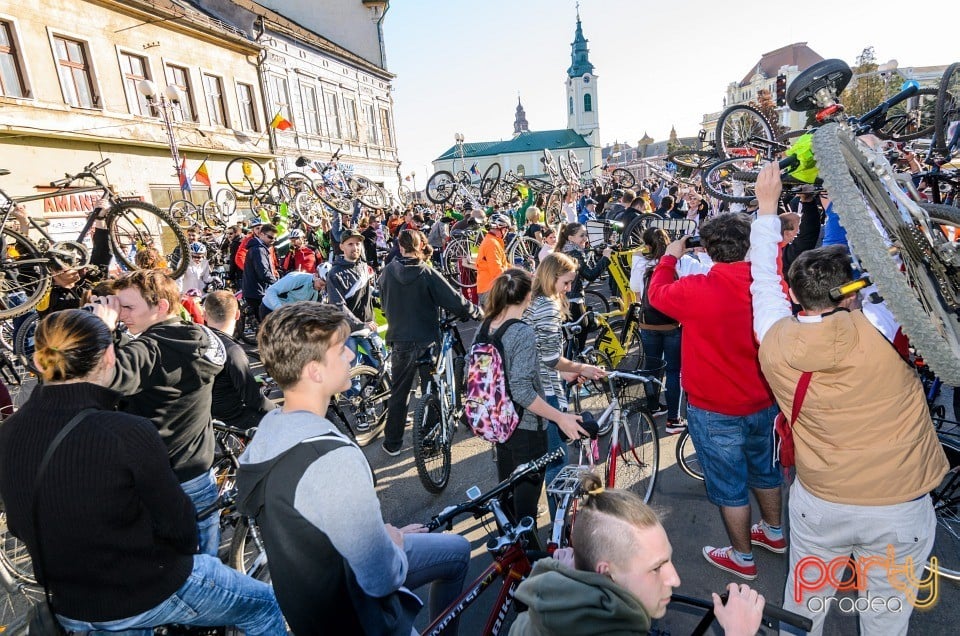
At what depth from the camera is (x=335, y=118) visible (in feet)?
97.5

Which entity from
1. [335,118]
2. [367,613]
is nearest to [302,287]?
[367,613]

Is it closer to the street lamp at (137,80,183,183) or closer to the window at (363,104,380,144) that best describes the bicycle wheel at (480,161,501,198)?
the street lamp at (137,80,183,183)

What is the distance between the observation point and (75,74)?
15688 mm

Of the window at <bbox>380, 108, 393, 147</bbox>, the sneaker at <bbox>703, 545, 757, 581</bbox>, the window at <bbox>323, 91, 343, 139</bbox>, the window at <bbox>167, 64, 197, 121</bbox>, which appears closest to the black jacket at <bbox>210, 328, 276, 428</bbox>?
the sneaker at <bbox>703, 545, 757, 581</bbox>

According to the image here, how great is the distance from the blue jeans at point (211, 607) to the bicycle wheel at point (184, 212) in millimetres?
15994

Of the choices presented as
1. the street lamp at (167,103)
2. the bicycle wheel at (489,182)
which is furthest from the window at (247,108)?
the bicycle wheel at (489,182)

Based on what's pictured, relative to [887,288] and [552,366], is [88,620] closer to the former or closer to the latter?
[552,366]

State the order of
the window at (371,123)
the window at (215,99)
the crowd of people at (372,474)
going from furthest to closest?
1. the window at (371,123)
2. the window at (215,99)
3. the crowd of people at (372,474)

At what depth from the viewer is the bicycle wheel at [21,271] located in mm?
5293

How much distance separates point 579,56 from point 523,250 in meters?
89.0

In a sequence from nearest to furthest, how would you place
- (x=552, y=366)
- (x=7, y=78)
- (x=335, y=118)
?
(x=552, y=366) < (x=7, y=78) < (x=335, y=118)

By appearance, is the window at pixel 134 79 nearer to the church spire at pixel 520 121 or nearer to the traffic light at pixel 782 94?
the traffic light at pixel 782 94

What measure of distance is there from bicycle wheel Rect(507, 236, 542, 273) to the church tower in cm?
8213

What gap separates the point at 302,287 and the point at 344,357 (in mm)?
4125
